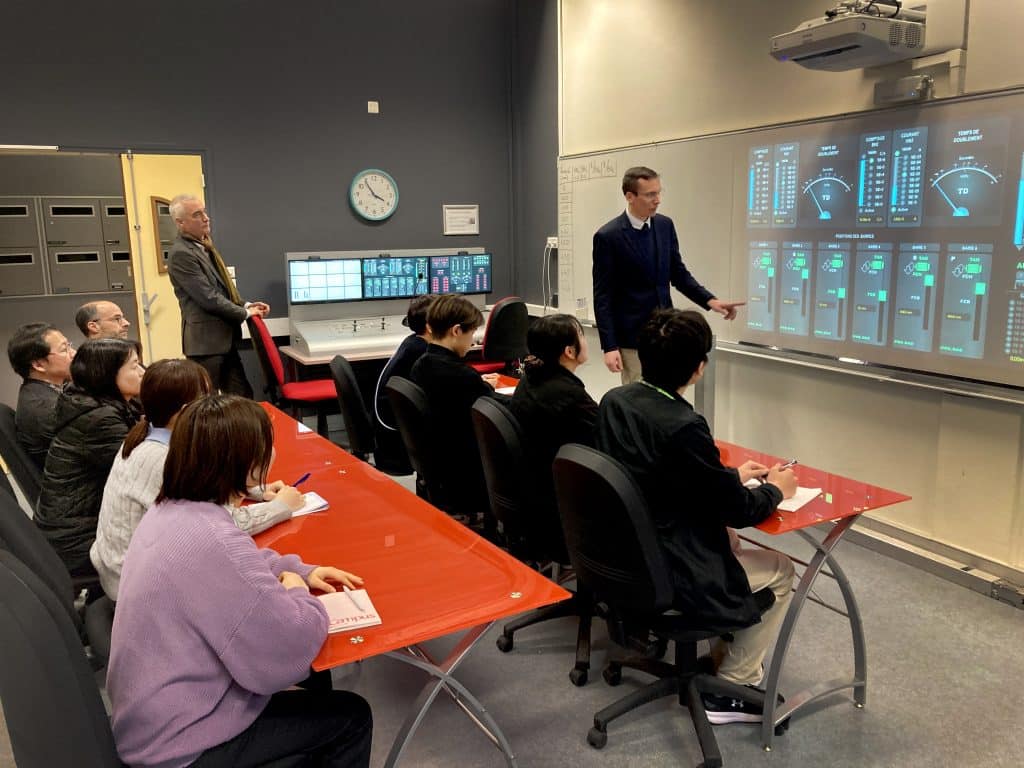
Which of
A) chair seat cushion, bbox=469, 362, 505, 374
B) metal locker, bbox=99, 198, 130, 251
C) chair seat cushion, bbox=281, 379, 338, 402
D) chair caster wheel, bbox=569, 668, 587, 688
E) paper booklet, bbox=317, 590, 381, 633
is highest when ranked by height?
metal locker, bbox=99, 198, 130, 251

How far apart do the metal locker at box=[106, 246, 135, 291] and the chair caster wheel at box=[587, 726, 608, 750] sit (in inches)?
189

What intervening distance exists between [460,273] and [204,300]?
6.88ft

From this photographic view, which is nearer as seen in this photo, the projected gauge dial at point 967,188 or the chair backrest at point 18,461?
the chair backrest at point 18,461

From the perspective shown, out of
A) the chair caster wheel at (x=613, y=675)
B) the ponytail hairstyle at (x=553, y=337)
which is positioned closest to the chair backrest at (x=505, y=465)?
the ponytail hairstyle at (x=553, y=337)

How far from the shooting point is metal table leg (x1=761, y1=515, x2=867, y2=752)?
2.14m

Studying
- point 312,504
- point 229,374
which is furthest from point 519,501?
point 229,374

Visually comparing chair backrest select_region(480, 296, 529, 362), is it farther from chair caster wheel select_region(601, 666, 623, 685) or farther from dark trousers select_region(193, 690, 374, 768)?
dark trousers select_region(193, 690, 374, 768)

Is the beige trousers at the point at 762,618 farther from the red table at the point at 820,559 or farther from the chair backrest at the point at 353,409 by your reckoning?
the chair backrest at the point at 353,409

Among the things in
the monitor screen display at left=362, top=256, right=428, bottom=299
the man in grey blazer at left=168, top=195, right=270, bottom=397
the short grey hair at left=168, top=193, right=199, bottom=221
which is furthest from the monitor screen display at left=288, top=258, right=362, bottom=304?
the short grey hair at left=168, top=193, right=199, bottom=221

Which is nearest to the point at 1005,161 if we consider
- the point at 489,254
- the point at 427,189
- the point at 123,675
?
the point at 123,675

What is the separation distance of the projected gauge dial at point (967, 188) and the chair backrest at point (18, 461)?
3.46m

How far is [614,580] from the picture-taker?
2.00 metres

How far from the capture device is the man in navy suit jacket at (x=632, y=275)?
12.5 feet

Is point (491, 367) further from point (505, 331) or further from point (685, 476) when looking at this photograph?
point (685, 476)
